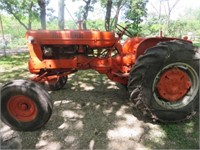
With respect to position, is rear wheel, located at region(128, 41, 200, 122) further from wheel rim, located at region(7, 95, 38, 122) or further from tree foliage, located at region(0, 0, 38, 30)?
tree foliage, located at region(0, 0, 38, 30)

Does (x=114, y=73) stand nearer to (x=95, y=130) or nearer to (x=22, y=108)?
(x=95, y=130)

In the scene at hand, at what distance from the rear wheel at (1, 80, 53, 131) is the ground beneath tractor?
14cm

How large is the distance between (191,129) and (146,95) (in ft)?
2.67

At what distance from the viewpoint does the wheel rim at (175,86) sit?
11.3ft

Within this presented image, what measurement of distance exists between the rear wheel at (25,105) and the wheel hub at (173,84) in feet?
5.49

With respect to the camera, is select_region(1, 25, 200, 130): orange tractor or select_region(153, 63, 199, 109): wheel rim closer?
select_region(1, 25, 200, 130): orange tractor

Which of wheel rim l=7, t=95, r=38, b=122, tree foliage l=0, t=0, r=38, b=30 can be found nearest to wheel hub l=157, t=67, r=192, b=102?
wheel rim l=7, t=95, r=38, b=122

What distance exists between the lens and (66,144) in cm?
299

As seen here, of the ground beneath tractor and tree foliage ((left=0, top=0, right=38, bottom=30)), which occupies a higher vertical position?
tree foliage ((left=0, top=0, right=38, bottom=30))

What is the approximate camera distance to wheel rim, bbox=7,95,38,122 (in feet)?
10.8

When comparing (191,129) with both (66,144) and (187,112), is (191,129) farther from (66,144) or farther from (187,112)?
(66,144)

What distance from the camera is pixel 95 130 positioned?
3311mm

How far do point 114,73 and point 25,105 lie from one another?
5.39 feet

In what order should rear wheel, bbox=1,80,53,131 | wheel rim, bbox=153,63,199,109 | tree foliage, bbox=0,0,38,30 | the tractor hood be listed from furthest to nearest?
tree foliage, bbox=0,0,38,30 → the tractor hood → wheel rim, bbox=153,63,199,109 → rear wheel, bbox=1,80,53,131
